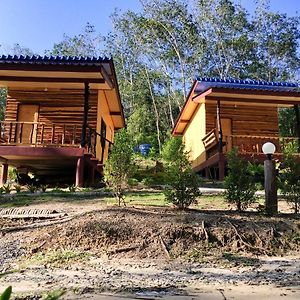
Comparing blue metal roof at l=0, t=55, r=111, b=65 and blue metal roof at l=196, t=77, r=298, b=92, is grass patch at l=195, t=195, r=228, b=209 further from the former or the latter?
blue metal roof at l=196, t=77, r=298, b=92

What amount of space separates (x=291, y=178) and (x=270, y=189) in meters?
0.55

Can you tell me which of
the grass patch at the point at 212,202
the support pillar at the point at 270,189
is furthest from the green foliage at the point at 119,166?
the support pillar at the point at 270,189

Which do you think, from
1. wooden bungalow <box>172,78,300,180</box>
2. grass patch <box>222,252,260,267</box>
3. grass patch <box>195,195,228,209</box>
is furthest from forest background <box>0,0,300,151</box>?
grass patch <box>222,252,260,267</box>

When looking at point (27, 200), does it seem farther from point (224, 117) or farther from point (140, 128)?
point (140, 128)

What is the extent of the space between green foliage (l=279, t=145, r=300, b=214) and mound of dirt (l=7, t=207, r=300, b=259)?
0.89 metres

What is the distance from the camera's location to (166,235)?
18.6ft

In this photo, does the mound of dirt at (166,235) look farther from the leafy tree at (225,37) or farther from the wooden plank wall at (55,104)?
the leafy tree at (225,37)

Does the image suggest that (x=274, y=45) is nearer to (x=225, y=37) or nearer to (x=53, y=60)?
(x=225, y=37)

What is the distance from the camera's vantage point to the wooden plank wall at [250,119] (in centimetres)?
1709

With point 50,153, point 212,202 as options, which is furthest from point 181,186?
point 50,153

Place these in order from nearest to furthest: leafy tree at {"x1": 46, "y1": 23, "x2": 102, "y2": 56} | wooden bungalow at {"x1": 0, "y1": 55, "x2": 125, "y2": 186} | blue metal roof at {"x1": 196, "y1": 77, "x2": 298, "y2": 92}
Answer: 1. wooden bungalow at {"x1": 0, "y1": 55, "x2": 125, "y2": 186}
2. blue metal roof at {"x1": 196, "y1": 77, "x2": 298, "y2": 92}
3. leafy tree at {"x1": 46, "y1": 23, "x2": 102, "y2": 56}

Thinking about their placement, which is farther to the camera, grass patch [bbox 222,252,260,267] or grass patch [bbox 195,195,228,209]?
grass patch [bbox 195,195,228,209]

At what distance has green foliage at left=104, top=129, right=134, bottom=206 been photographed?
25.3 feet

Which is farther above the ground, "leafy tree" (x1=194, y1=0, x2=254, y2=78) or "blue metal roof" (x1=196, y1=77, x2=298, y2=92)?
"leafy tree" (x1=194, y1=0, x2=254, y2=78)
